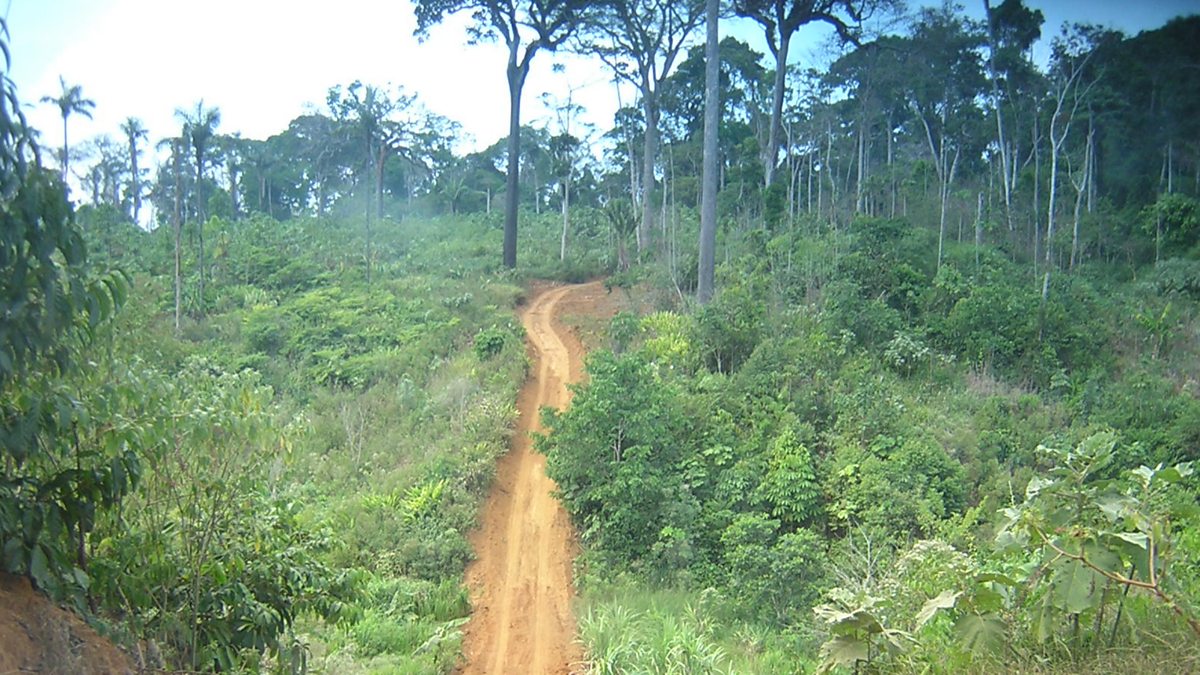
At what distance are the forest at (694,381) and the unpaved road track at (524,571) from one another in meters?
0.34

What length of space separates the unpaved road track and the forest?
0.34 m

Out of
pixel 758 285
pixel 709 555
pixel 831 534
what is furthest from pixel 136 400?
pixel 758 285

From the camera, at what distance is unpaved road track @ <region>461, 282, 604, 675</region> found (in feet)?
29.0

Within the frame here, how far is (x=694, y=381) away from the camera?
13.8m

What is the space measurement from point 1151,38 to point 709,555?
50.3 feet

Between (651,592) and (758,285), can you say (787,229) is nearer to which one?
(758,285)

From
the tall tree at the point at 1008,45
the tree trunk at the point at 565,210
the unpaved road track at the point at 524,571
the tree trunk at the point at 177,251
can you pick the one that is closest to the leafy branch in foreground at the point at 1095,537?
the unpaved road track at the point at 524,571

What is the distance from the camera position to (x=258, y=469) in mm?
5047

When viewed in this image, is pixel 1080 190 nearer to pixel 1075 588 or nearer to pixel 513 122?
pixel 513 122

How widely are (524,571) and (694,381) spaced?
4.41 metres

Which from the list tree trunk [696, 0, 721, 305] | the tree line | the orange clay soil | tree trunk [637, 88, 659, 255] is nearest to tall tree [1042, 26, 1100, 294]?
the tree line

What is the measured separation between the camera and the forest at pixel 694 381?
4520 millimetres

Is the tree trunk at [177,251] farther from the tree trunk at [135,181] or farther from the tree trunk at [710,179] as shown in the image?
the tree trunk at [710,179]

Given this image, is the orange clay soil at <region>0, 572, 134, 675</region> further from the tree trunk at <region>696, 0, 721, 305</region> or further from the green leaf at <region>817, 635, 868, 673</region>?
the tree trunk at <region>696, 0, 721, 305</region>
